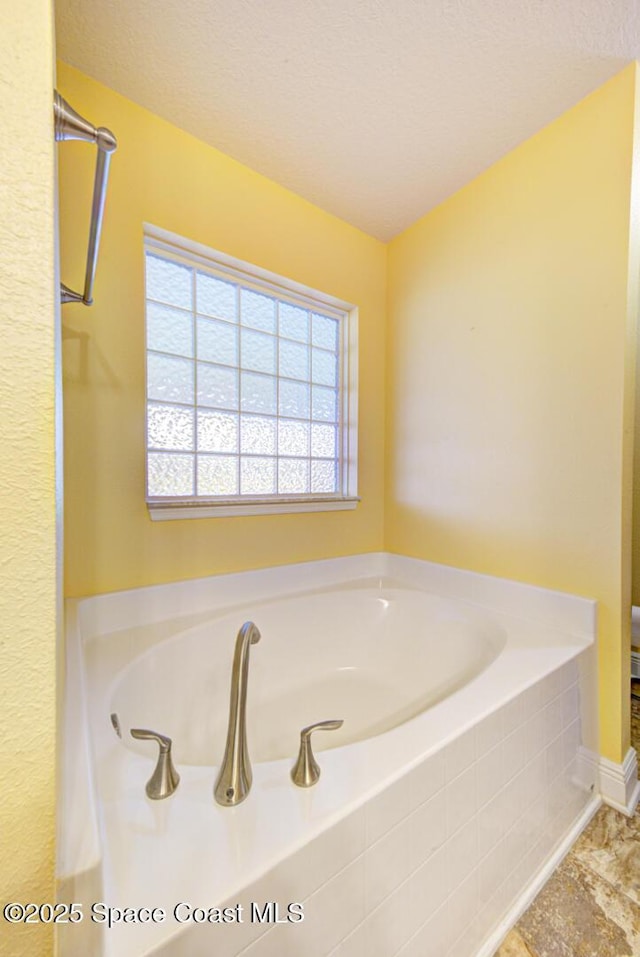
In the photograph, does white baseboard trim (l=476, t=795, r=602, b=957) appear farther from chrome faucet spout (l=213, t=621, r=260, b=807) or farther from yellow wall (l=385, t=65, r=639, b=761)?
chrome faucet spout (l=213, t=621, r=260, b=807)

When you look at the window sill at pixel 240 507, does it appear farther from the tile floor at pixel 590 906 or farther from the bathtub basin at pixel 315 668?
the tile floor at pixel 590 906

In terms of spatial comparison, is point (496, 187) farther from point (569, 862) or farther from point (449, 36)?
point (569, 862)

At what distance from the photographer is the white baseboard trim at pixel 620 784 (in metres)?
1.20

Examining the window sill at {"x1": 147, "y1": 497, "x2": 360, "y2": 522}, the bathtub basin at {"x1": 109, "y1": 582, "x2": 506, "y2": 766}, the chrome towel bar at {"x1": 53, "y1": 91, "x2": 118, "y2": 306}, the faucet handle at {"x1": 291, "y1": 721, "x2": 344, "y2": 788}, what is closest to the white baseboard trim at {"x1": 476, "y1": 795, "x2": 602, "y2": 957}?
the bathtub basin at {"x1": 109, "y1": 582, "x2": 506, "y2": 766}

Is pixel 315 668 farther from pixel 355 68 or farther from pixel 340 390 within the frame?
pixel 355 68

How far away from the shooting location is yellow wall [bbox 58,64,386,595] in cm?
126

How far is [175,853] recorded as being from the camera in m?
0.55

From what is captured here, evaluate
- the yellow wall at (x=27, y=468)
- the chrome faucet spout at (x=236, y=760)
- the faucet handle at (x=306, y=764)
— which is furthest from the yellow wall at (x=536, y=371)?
the yellow wall at (x=27, y=468)

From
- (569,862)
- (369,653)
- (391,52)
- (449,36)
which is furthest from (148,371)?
(569,862)

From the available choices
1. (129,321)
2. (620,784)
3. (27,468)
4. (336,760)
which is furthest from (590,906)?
(129,321)

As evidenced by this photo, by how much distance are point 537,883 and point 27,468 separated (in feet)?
5.05

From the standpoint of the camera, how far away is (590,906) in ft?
3.05

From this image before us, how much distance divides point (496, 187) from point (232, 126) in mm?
1154

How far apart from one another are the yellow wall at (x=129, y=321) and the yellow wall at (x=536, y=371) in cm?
83
